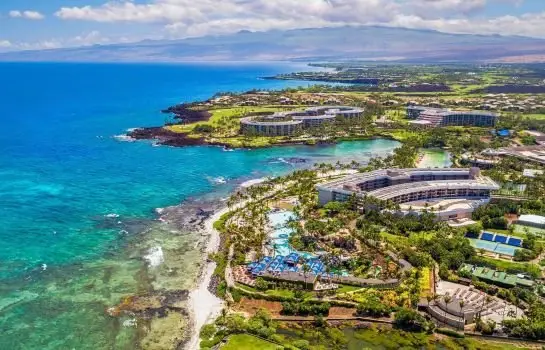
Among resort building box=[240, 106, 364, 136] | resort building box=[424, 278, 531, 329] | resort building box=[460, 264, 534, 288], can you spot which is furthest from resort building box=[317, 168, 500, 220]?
resort building box=[240, 106, 364, 136]

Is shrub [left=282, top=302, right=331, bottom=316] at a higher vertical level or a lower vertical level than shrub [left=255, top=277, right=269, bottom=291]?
lower

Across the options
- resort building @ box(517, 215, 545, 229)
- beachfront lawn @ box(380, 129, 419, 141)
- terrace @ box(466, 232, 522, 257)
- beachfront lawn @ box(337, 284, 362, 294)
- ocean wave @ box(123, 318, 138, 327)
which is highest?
beachfront lawn @ box(380, 129, 419, 141)

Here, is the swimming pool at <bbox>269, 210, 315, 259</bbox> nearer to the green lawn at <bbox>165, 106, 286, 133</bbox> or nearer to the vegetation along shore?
the vegetation along shore

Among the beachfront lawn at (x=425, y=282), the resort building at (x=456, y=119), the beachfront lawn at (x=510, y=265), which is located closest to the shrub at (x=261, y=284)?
the beachfront lawn at (x=425, y=282)

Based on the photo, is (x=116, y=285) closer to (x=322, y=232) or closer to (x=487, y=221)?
(x=322, y=232)

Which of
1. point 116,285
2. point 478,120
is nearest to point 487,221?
point 116,285

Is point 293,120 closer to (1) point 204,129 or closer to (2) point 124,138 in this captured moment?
(1) point 204,129

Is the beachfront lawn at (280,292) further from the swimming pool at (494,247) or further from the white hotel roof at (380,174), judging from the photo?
the white hotel roof at (380,174)
